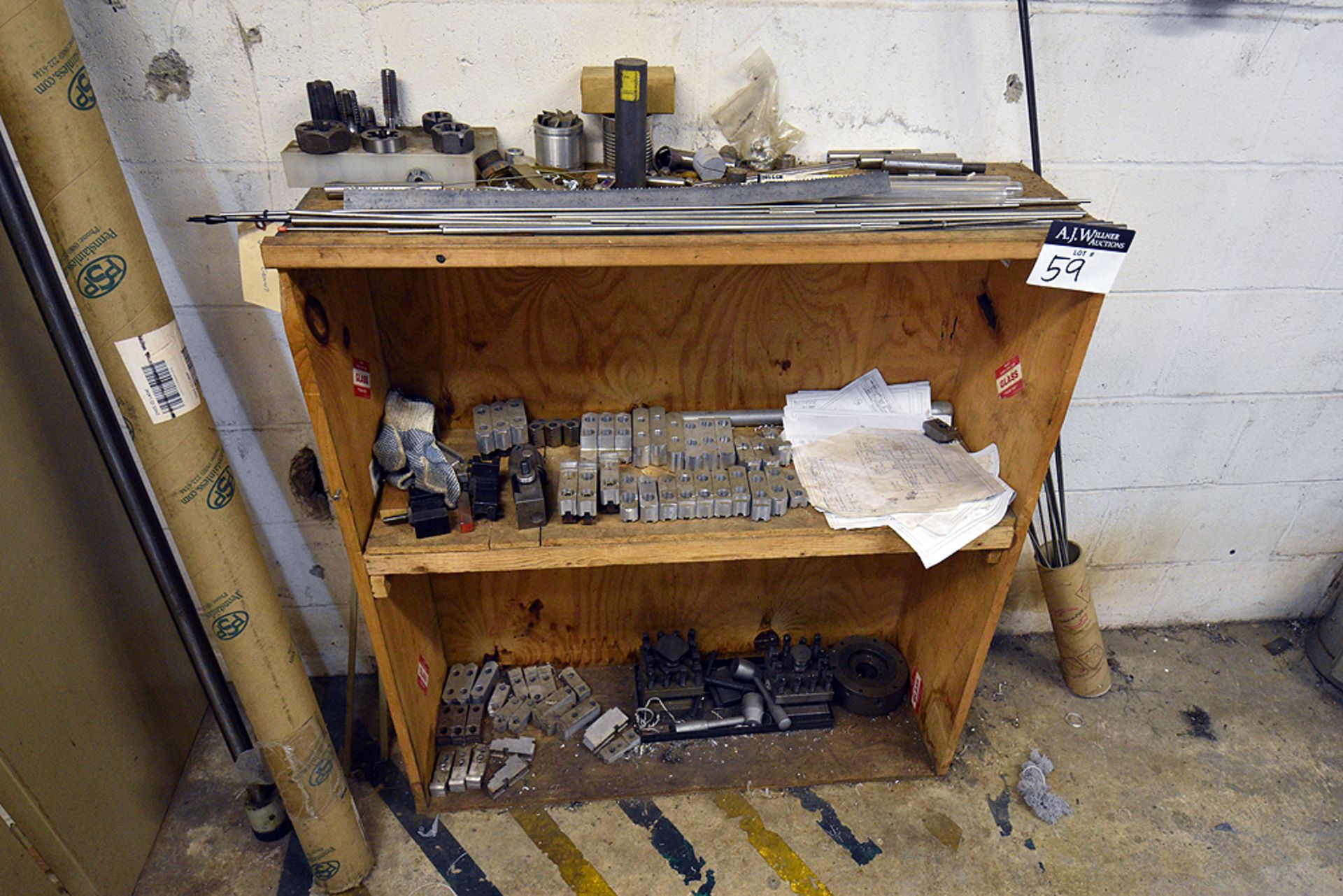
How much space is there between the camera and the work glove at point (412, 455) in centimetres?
131

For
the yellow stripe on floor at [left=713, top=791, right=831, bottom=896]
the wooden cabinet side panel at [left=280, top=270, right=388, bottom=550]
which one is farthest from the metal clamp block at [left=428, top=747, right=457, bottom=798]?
the wooden cabinet side panel at [left=280, top=270, right=388, bottom=550]

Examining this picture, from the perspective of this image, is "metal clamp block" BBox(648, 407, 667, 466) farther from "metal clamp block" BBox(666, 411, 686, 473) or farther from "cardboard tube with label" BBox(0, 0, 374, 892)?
"cardboard tube with label" BBox(0, 0, 374, 892)

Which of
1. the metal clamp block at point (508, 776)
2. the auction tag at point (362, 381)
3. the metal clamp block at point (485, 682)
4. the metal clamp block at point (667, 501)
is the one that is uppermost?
the auction tag at point (362, 381)

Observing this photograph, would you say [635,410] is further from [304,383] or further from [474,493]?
[304,383]

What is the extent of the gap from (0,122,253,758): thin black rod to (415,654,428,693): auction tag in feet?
1.08

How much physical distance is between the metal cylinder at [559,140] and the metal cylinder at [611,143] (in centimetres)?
4

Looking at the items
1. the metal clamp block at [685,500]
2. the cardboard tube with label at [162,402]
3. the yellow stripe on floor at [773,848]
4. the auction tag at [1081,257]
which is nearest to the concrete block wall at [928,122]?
the cardboard tube with label at [162,402]

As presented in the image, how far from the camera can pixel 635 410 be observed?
4.86ft

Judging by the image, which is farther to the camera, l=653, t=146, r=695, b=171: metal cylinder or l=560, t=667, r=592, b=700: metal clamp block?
l=560, t=667, r=592, b=700: metal clamp block

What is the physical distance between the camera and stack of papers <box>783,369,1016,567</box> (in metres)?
1.29

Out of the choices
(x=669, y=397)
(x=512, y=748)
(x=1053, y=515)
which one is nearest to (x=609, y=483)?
(x=669, y=397)

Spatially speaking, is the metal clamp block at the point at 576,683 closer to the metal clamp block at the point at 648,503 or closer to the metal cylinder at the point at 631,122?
the metal clamp block at the point at 648,503

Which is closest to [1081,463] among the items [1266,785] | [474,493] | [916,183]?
[1266,785]

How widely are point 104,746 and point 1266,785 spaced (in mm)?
2262
